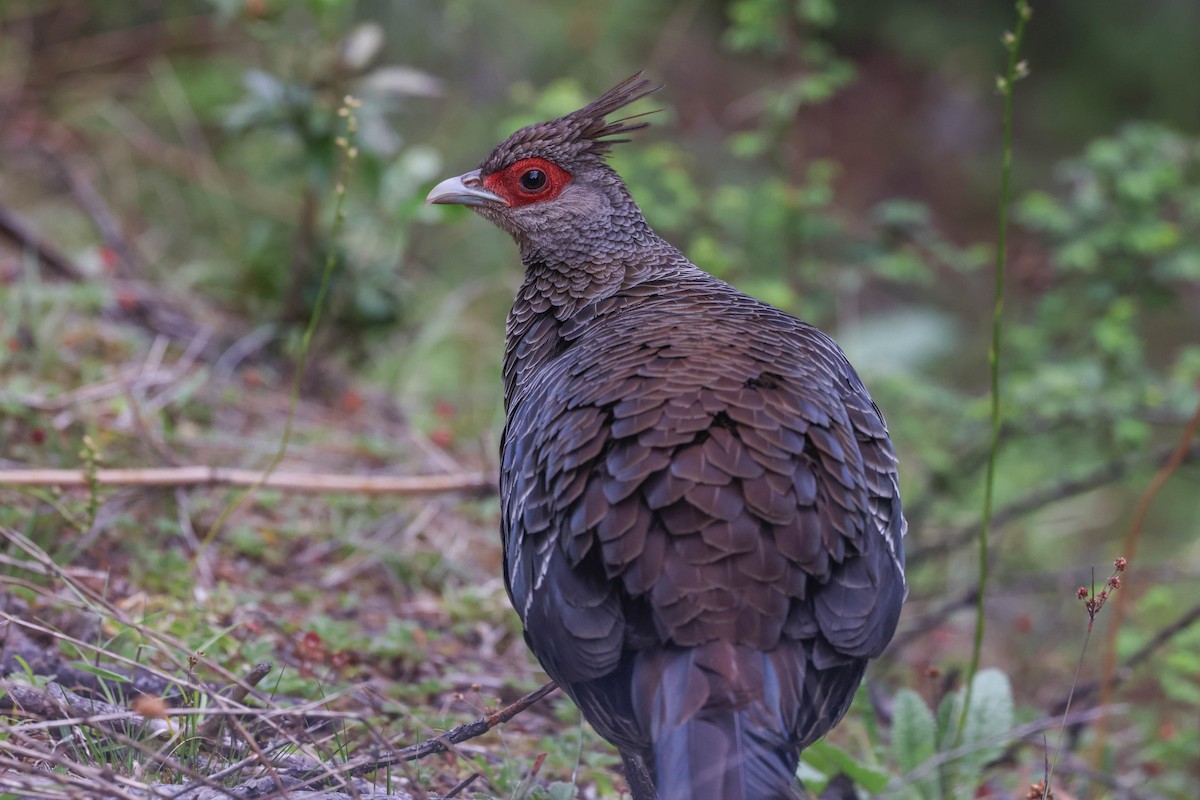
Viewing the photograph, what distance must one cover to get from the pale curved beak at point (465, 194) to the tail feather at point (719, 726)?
224cm

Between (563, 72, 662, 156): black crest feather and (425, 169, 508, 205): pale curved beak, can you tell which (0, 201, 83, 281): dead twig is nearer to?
(425, 169, 508, 205): pale curved beak

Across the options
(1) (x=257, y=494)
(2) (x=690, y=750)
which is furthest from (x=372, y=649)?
(2) (x=690, y=750)

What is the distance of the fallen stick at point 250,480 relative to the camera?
13.4 feet

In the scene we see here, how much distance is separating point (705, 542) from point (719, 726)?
427 mm

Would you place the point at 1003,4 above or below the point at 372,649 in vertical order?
above

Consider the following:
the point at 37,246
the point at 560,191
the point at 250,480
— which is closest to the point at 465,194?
the point at 560,191

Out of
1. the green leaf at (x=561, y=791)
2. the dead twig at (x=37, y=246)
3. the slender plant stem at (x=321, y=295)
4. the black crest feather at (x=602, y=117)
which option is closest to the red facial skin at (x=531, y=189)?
the black crest feather at (x=602, y=117)

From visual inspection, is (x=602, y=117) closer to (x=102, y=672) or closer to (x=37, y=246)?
(x=102, y=672)

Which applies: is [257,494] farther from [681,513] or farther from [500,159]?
[681,513]

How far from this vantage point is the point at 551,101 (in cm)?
598

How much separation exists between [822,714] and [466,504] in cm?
306

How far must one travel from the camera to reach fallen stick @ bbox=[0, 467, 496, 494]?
408 cm

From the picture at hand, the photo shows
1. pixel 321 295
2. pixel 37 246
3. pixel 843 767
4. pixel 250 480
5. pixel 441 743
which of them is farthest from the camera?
pixel 37 246

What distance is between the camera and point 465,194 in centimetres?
439
